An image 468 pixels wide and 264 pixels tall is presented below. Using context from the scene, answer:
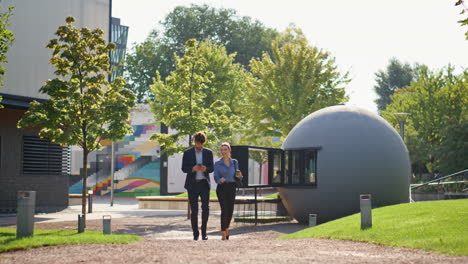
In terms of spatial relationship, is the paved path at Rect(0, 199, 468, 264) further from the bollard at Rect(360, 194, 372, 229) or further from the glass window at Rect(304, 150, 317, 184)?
the glass window at Rect(304, 150, 317, 184)

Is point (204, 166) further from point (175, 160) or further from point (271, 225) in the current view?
point (175, 160)

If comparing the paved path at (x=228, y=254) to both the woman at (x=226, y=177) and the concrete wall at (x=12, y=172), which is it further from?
the concrete wall at (x=12, y=172)

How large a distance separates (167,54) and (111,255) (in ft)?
223

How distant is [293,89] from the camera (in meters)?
35.0

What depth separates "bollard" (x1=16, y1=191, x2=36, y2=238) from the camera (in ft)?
37.6

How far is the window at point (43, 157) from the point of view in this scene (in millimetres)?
25672

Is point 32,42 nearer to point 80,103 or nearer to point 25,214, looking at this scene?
point 80,103

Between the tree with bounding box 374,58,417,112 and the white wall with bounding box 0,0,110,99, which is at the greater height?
the tree with bounding box 374,58,417,112

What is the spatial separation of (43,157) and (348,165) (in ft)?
45.8

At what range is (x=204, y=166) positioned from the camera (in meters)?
11.5

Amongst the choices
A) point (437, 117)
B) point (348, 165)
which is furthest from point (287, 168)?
point (437, 117)

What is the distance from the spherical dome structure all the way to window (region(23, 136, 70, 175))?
11.8m

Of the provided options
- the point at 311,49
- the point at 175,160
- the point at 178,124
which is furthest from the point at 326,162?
the point at 175,160

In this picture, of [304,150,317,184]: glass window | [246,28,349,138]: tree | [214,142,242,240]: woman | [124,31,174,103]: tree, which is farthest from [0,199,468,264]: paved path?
[124,31,174,103]: tree
